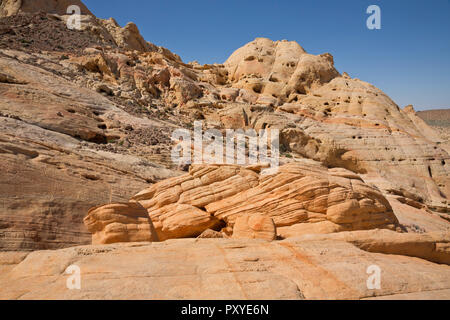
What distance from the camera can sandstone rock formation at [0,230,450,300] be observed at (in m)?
4.15

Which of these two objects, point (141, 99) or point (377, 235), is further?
point (141, 99)

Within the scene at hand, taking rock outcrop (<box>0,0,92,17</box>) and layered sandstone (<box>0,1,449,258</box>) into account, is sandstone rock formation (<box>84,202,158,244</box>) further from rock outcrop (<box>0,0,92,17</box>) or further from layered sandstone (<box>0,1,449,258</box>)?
rock outcrop (<box>0,0,92,17</box>)

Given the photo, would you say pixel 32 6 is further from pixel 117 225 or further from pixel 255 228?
pixel 255 228

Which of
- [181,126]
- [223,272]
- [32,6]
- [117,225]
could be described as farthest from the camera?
[32,6]

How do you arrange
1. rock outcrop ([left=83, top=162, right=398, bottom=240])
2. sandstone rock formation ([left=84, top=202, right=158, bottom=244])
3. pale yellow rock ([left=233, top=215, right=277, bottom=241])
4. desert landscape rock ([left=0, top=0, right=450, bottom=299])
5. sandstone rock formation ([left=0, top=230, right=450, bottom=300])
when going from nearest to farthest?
sandstone rock formation ([left=0, top=230, right=450, bottom=300]) < desert landscape rock ([left=0, top=0, right=450, bottom=299]) < sandstone rock formation ([left=84, top=202, right=158, bottom=244]) < pale yellow rock ([left=233, top=215, right=277, bottom=241]) < rock outcrop ([left=83, top=162, right=398, bottom=240])

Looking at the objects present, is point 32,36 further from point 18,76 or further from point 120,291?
point 120,291

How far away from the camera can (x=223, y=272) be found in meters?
4.79

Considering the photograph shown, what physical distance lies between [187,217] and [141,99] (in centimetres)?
1847

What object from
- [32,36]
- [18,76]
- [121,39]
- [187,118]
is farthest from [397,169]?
[32,36]

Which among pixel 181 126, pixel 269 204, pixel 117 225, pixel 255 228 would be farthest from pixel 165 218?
pixel 181 126

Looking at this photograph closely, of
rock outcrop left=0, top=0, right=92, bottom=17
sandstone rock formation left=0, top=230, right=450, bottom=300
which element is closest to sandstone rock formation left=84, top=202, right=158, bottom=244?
sandstone rock formation left=0, top=230, right=450, bottom=300

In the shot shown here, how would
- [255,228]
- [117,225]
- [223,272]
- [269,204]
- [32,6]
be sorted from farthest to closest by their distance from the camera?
[32,6]
[269,204]
[255,228]
[117,225]
[223,272]

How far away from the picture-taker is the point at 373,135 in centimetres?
2627

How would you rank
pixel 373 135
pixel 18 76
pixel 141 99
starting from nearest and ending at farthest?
pixel 18 76 → pixel 141 99 → pixel 373 135
